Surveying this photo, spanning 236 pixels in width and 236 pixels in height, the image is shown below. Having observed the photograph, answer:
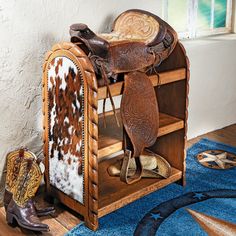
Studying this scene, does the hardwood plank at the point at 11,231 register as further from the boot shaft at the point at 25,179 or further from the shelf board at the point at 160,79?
the shelf board at the point at 160,79

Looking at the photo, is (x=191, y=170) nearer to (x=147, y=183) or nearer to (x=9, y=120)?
(x=147, y=183)

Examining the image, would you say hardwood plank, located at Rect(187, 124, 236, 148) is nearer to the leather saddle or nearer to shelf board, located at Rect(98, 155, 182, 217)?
shelf board, located at Rect(98, 155, 182, 217)

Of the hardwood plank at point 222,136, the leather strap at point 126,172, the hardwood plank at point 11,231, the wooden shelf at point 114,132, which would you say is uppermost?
the wooden shelf at point 114,132

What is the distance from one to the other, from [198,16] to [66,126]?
162 cm

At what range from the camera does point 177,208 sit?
7.39 feet

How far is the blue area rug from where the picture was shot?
206 cm

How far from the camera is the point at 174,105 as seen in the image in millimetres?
2449

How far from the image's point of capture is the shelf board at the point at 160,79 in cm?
198

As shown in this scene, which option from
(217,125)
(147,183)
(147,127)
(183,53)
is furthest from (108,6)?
(217,125)

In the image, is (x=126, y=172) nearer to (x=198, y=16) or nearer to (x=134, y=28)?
(x=134, y=28)

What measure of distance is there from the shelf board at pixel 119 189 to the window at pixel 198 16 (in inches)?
44.8

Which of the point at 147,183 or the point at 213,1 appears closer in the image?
the point at 147,183

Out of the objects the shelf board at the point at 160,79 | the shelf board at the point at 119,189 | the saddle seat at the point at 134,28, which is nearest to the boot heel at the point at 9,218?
the shelf board at the point at 119,189

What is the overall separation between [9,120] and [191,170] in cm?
113
